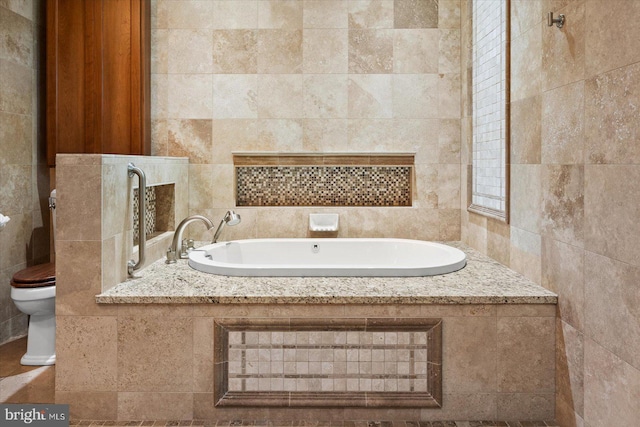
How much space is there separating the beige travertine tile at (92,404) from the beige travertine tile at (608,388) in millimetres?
1862

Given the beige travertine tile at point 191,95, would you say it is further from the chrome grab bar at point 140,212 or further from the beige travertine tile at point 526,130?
the beige travertine tile at point 526,130

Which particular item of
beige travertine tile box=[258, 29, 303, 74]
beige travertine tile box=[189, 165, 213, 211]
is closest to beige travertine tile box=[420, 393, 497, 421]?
beige travertine tile box=[189, 165, 213, 211]

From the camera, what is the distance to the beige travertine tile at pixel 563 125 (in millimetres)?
1902

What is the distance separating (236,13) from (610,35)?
2413 mm

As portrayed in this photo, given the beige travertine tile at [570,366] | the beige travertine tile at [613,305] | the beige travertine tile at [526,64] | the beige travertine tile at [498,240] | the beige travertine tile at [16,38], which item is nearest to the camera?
the beige travertine tile at [613,305]

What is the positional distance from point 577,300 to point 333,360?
0.98 meters

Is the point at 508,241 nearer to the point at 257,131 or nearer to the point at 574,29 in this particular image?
the point at 574,29

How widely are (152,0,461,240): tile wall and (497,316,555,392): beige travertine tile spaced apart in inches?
63.3

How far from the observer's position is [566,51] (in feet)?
6.57

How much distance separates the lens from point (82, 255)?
211 cm

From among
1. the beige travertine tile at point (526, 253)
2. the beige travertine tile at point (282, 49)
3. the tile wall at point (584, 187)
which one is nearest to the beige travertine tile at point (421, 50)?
the beige travertine tile at point (282, 49)

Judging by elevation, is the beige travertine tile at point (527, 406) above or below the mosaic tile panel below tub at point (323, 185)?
below

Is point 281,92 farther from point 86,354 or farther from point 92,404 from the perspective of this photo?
point 92,404

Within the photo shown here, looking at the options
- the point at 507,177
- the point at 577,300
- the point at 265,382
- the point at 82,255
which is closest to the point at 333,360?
the point at 265,382
